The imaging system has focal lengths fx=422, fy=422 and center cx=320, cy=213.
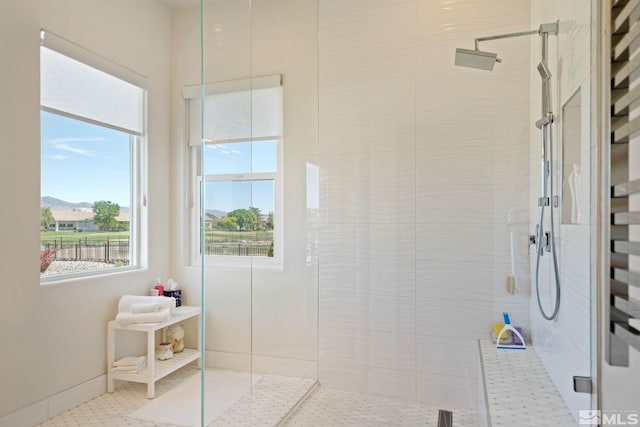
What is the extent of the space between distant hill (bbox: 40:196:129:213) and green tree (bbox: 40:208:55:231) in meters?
0.03

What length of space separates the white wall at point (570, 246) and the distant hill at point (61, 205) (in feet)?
9.04

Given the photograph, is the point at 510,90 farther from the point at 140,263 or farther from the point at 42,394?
the point at 42,394

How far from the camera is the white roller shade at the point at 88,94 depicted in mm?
2549

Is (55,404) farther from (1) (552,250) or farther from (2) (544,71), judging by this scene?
(2) (544,71)

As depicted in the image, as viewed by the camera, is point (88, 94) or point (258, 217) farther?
point (88, 94)

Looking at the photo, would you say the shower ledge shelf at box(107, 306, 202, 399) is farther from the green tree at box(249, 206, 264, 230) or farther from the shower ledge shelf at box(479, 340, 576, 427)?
the shower ledge shelf at box(479, 340, 576, 427)

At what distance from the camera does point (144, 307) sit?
2787 mm

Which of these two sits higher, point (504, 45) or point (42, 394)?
point (504, 45)

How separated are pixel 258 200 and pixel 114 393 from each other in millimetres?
1708

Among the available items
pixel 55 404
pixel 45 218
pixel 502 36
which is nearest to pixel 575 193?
pixel 502 36

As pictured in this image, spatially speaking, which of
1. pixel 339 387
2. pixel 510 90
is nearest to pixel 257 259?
pixel 339 387

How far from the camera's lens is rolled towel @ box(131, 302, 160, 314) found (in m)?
2.78

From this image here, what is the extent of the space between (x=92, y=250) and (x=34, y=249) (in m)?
A: 0.50

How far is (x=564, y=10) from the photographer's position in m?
1.67
